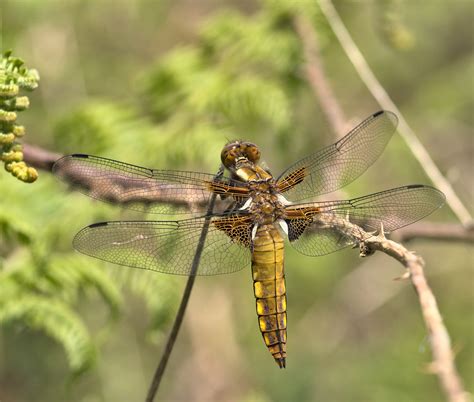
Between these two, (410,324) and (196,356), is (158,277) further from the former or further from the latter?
(410,324)

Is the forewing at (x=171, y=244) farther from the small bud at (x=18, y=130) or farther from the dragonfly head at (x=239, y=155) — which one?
the small bud at (x=18, y=130)

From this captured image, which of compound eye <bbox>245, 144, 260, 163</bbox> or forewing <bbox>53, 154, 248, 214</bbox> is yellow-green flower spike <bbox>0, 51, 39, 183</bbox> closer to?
forewing <bbox>53, 154, 248, 214</bbox>

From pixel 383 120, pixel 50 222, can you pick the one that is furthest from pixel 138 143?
pixel 383 120

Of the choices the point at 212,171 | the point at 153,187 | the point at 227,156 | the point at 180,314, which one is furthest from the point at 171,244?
the point at 212,171

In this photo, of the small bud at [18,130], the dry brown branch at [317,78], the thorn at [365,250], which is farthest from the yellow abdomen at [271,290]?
the small bud at [18,130]

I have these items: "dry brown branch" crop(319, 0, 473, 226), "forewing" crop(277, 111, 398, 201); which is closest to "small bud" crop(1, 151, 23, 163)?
"forewing" crop(277, 111, 398, 201)
